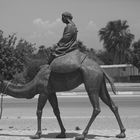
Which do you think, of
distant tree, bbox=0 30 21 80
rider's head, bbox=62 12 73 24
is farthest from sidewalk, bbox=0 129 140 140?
distant tree, bbox=0 30 21 80

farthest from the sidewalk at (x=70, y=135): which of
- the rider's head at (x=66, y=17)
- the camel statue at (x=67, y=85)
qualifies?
the rider's head at (x=66, y=17)

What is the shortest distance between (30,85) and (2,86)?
2.06 feet

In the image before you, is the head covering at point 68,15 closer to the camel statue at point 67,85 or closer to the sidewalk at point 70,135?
the camel statue at point 67,85

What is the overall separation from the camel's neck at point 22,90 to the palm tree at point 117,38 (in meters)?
60.9

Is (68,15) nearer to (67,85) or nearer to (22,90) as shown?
(67,85)

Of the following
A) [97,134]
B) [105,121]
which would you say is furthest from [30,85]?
[105,121]

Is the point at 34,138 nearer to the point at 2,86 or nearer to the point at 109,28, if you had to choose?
the point at 2,86

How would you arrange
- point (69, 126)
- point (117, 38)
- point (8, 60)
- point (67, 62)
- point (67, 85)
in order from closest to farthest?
point (67, 62)
point (67, 85)
point (69, 126)
point (8, 60)
point (117, 38)

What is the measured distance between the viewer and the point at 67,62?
805 cm

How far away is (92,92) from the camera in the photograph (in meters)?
8.08

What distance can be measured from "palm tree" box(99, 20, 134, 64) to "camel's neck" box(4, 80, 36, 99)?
200 feet

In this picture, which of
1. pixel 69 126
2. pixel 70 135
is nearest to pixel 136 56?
pixel 69 126

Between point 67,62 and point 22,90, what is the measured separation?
1283mm

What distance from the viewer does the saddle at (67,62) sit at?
26.3ft
